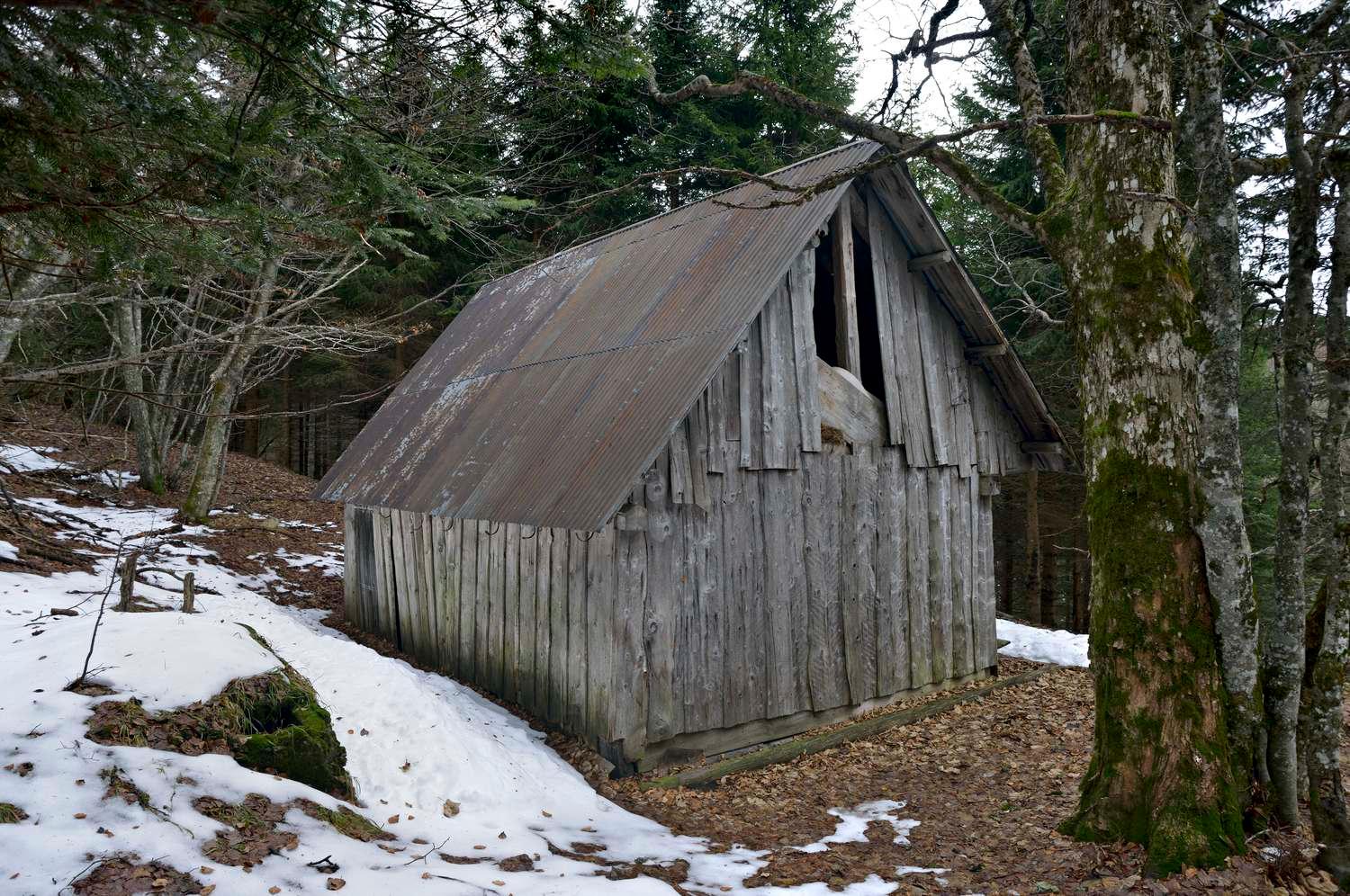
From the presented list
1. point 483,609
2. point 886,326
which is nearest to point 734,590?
point 483,609

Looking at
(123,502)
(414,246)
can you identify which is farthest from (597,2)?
(414,246)

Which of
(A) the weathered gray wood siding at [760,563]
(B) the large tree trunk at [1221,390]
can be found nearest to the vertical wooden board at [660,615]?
(A) the weathered gray wood siding at [760,563]

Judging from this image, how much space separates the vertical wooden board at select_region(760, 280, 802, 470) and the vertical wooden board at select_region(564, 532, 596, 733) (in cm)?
198

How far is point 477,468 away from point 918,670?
5.48 meters

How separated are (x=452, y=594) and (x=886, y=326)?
228 inches

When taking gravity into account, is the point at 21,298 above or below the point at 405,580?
above

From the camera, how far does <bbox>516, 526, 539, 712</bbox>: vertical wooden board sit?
8.22 meters

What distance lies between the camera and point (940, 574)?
9.96 meters

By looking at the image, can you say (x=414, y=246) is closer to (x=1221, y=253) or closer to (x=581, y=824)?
(x=581, y=824)

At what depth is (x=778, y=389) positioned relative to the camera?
8164mm

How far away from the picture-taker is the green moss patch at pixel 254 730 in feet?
16.0

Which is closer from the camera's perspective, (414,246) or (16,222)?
(16,222)

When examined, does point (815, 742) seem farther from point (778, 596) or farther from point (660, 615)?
point (660, 615)

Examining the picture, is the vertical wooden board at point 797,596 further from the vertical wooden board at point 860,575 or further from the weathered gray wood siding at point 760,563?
the vertical wooden board at point 860,575
